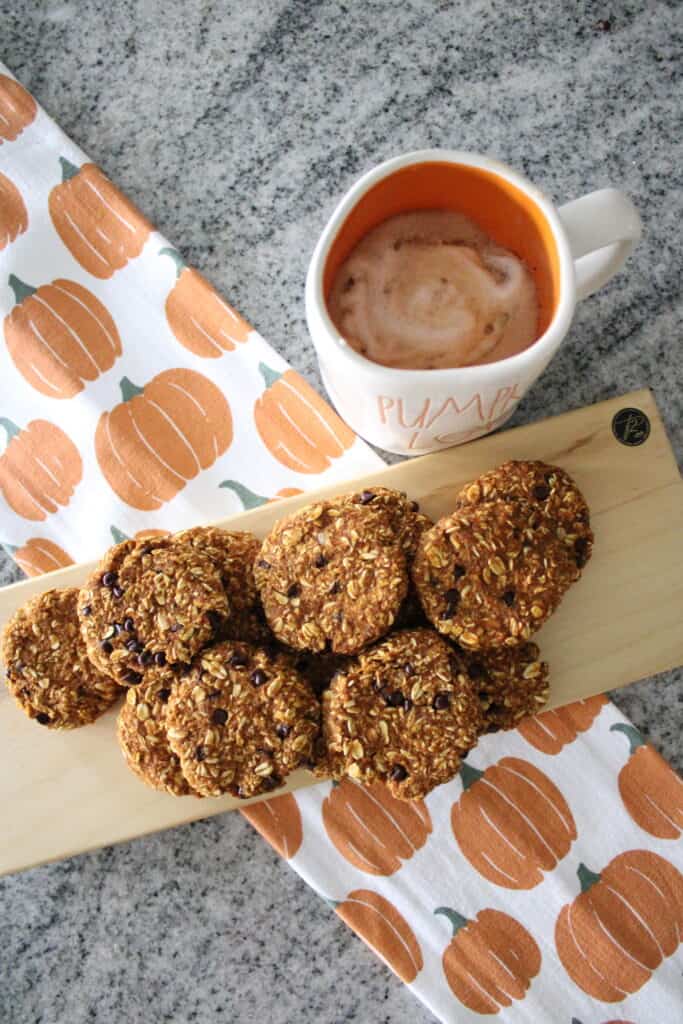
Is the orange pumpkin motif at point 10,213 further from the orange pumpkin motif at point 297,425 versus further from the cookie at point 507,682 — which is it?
the cookie at point 507,682

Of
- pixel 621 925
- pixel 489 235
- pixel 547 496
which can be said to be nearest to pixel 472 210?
pixel 489 235

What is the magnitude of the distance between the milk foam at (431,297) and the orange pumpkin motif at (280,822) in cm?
45

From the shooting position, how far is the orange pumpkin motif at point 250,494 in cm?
84

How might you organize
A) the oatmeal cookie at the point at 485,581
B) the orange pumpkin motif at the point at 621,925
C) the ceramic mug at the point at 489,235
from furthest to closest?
the orange pumpkin motif at the point at 621,925, the oatmeal cookie at the point at 485,581, the ceramic mug at the point at 489,235

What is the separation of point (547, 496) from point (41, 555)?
500mm

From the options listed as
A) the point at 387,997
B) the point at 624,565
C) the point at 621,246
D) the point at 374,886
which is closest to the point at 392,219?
the point at 621,246

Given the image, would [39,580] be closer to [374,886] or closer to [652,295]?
[374,886]

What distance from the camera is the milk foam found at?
61 centimetres

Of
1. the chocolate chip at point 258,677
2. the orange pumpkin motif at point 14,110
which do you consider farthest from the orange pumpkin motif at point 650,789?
the orange pumpkin motif at point 14,110

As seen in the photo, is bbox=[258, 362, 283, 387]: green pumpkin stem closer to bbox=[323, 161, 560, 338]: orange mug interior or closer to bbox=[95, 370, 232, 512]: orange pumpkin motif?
bbox=[95, 370, 232, 512]: orange pumpkin motif

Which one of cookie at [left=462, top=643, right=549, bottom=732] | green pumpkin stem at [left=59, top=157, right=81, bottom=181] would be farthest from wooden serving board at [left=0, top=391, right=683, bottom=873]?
green pumpkin stem at [left=59, top=157, right=81, bottom=181]

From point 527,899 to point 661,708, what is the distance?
0.73 ft

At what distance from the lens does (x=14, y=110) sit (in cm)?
90

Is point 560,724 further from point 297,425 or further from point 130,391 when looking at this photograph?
point 130,391
